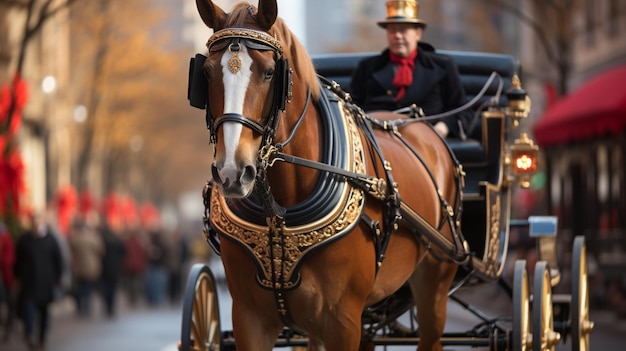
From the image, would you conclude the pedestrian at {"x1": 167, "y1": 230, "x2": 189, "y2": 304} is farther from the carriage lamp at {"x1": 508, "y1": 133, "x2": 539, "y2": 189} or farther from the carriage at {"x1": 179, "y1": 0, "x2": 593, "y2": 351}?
the carriage at {"x1": 179, "y1": 0, "x2": 593, "y2": 351}

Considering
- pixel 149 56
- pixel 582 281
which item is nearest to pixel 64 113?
pixel 149 56

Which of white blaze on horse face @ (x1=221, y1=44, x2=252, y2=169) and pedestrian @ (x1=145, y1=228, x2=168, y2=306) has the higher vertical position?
white blaze on horse face @ (x1=221, y1=44, x2=252, y2=169)

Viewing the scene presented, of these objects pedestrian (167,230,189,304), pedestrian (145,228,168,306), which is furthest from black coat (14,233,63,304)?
pedestrian (167,230,189,304)

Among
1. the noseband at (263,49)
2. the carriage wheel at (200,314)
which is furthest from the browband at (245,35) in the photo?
the carriage wheel at (200,314)

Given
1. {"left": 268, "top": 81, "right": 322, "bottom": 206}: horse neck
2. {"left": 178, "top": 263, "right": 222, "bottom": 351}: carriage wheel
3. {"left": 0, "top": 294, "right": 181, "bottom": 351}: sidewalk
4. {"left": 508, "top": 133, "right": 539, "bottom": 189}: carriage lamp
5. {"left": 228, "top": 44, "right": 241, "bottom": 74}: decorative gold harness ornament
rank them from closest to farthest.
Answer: {"left": 228, "top": 44, "right": 241, "bottom": 74}: decorative gold harness ornament
{"left": 268, "top": 81, "right": 322, "bottom": 206}: horse neck
{"left": 178, "top": 263, "right": 222, "bottom": 351}: carriage wheel
{"left": 508, "top": 133, "right": 539, "bottom": 189}: carriage lamp
{"left": 0, "top": 294, "right": 181, "bottom": 351}: sidewalk

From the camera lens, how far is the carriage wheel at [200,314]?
813 cm

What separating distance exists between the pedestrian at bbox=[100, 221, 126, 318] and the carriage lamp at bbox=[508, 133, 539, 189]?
17930mm

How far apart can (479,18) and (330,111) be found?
3343cm

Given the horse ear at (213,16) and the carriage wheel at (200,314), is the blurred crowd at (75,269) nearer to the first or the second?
the carriage wheel at (200,314)

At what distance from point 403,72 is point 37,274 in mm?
10765

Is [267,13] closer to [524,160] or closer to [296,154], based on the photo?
[296,154]

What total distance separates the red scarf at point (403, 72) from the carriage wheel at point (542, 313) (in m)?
1.65

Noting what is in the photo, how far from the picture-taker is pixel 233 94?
624cm

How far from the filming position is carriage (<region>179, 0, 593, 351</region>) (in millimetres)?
6410
